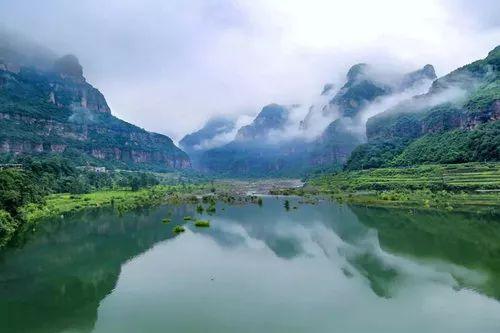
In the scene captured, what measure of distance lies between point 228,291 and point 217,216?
45460 mm

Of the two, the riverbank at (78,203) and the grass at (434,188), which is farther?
the riverbank at (78,203)

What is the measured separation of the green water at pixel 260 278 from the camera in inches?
1012

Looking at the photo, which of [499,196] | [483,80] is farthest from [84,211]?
[483,80]

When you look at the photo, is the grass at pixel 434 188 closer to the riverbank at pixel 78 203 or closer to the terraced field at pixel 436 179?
the terraced field at pixel 436 179

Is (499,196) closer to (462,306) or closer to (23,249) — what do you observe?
(462,306)

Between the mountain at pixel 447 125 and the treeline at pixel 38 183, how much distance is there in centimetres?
8222

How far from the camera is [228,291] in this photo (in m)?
31.3

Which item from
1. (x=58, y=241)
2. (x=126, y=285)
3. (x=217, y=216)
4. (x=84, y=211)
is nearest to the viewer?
(x=126, y=285)

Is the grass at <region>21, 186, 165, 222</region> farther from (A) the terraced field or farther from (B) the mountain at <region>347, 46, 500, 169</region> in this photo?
(B) the mountain at <region>347, 46, 500, 169</region>

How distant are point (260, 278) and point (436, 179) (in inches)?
2691

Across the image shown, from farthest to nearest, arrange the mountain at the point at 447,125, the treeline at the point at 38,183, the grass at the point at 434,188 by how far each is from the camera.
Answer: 1. the mountain at the point at 447,125
2. the grass at the point at 434,188
3. the treeline at the point at 38,183

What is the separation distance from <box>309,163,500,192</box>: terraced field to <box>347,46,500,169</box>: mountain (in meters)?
10.4

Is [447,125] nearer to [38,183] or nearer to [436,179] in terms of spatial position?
[436,179]

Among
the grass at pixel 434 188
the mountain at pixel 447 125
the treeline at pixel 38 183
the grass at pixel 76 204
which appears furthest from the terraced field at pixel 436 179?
the treeline at pixel 38 183
